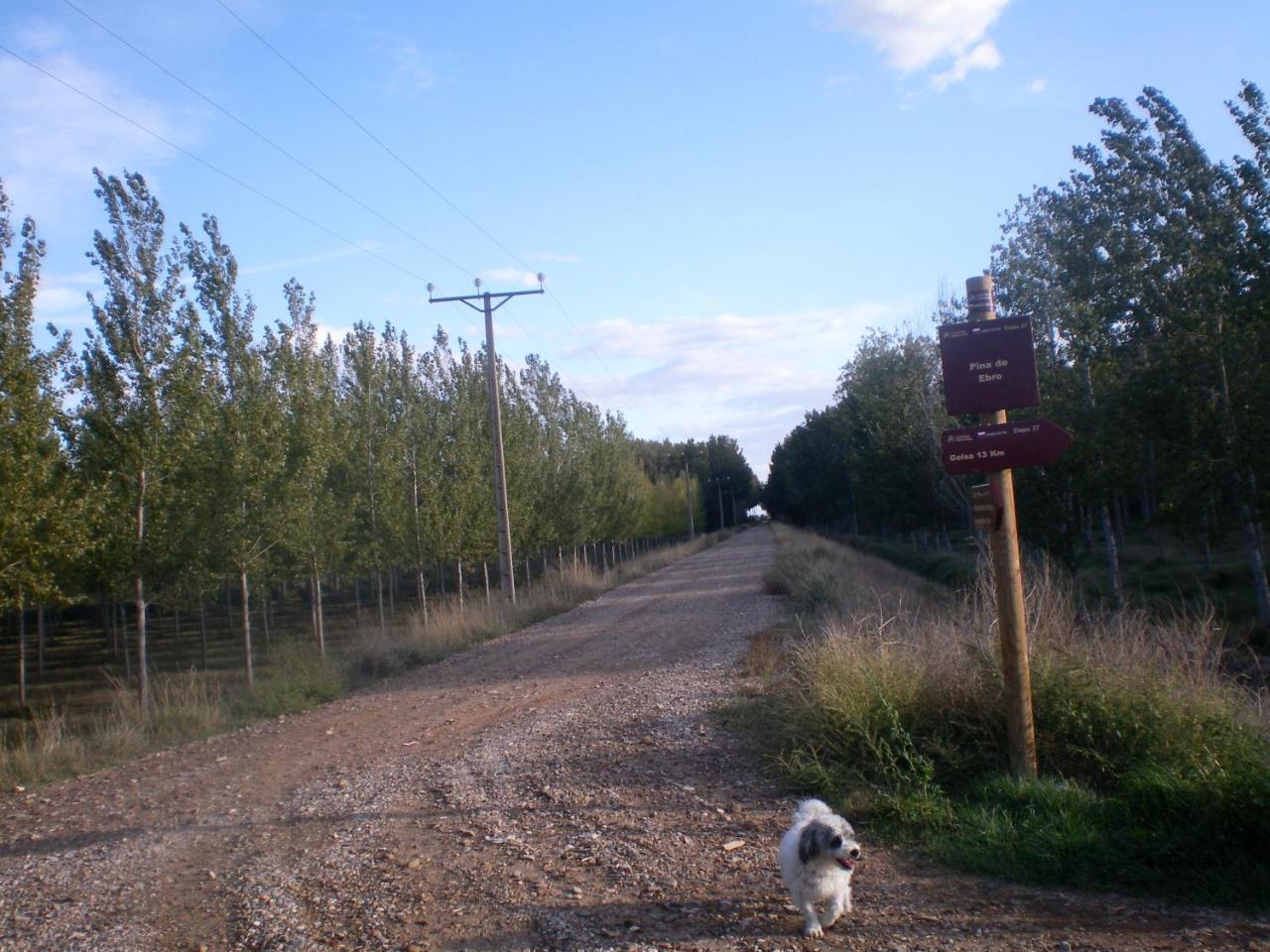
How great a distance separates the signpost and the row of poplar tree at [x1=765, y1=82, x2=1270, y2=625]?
13642mm

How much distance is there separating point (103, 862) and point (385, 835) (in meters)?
1.65

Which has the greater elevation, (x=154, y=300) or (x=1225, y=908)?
(x=154, y=300)

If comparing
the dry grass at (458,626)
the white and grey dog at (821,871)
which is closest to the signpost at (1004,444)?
the white and grey dog at (821,871)

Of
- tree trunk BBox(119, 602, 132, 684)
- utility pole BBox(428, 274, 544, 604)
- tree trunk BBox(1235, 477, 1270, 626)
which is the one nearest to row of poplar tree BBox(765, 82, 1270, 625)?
tree trunk BBox(1235, 477, 1270, 626)

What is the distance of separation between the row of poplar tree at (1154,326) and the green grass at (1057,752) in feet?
41.5

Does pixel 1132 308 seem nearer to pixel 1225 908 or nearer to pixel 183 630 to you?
pixel 1225 908

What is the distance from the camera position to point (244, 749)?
9141 millimetres

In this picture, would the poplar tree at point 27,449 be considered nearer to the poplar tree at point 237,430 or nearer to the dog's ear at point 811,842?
the poplar tree at point 237,430

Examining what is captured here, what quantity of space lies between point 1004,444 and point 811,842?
3.04m

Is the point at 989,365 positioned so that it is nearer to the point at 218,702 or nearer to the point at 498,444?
the point at 218,702

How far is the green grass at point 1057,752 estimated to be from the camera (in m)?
5.14

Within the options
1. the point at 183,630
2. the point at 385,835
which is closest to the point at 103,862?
the point at 385,835

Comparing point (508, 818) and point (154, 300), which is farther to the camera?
point (154, 300)

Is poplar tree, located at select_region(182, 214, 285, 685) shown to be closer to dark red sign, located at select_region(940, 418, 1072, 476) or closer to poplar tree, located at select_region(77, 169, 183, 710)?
poplar tree, located at select_region(77, 169, 183, 710)
